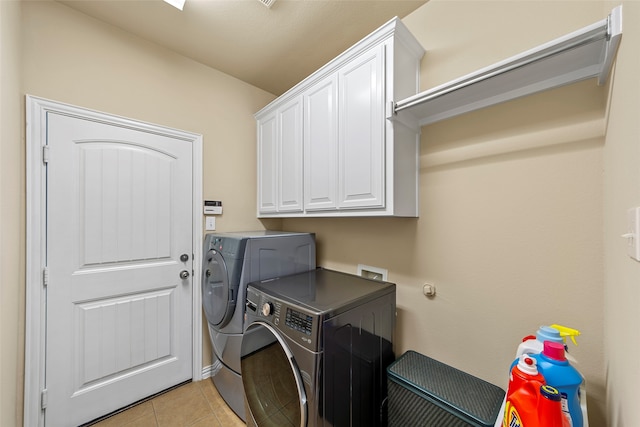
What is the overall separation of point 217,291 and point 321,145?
130 centimetres

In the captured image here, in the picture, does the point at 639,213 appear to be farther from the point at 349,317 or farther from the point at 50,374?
the point at 50,374

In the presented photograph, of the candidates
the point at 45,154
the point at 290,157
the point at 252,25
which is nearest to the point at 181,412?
the point at 45,154

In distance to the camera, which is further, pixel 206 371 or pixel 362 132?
pixel 206 371

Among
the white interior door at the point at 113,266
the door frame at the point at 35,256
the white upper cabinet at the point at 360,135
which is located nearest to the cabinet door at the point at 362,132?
the white upper cabinet at the point at 360,135

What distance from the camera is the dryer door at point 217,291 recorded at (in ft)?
5.31

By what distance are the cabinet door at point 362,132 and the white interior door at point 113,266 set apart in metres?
1.37

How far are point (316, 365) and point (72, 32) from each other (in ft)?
8.18

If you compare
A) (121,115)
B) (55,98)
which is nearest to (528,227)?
(121,115)

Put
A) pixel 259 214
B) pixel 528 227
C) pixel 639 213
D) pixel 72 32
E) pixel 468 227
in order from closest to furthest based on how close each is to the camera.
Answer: pixel 639 213
pixel 528 227
pixel 468 227
pixel 72 32
pixel 259 214

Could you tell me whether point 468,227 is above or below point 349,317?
above

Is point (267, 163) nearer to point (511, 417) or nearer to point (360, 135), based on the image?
point (360, 135)

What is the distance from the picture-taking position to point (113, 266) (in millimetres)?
1700

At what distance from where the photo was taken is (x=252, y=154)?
95.0 inches

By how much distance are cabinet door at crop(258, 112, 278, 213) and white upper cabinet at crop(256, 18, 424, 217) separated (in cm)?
28
